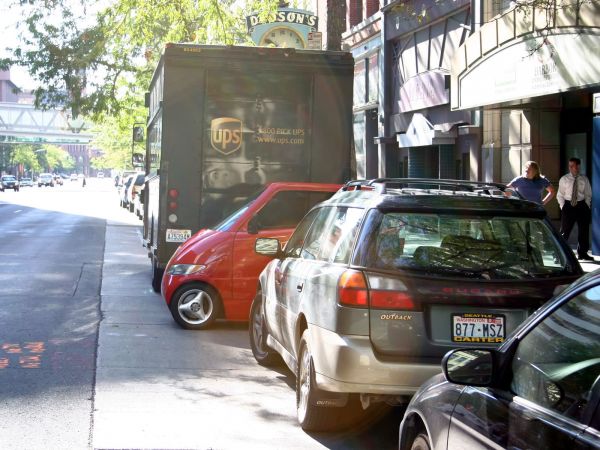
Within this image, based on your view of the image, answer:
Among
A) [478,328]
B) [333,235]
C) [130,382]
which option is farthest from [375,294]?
[130,382]

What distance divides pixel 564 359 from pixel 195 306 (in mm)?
7983

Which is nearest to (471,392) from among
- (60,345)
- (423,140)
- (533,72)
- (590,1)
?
(60,345)

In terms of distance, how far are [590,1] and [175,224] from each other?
24.0 feet

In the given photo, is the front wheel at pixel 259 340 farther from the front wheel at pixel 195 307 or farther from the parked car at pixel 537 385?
the parked car at pixel 537 385

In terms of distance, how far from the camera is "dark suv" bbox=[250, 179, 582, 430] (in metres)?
6.03

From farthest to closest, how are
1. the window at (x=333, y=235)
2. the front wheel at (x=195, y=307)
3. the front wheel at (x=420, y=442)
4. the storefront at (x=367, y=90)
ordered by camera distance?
the storefront at (x=367, y=90) → the front wheel at (x=195, y=307) → the window at (x=333, y=235) → the front wheel at (x=420, y=442)

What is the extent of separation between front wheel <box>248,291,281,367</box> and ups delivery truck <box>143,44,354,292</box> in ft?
13.7

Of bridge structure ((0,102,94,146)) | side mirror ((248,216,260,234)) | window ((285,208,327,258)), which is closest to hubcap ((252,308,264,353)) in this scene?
window ((285,208,327,258))

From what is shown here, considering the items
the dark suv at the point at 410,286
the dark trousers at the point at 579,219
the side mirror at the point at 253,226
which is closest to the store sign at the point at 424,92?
the dark trousers at the point at 579,219

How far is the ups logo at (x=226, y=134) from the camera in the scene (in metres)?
13.3

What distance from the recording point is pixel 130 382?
8172 millimetres

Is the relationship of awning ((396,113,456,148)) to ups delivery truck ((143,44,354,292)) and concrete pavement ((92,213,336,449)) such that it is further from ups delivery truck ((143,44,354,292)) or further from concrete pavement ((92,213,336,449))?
concrete pavement ((92,213,336,449))

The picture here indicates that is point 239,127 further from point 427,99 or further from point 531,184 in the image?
point 427,99

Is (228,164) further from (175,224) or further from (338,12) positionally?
(338,12)
